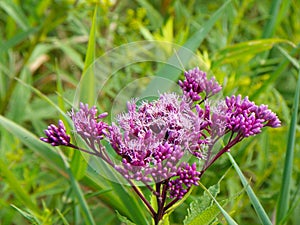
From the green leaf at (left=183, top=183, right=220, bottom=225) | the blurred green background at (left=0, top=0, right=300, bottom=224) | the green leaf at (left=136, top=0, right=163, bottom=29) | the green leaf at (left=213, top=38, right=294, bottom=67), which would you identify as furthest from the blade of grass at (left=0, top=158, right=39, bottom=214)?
the green leaf at (left=136, top=0, right=163, bottom=29)

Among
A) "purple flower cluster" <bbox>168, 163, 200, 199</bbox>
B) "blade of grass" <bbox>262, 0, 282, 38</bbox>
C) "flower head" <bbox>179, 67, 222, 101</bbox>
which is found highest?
"blade of grass" <bbox>262, 0, 282, 38</bbox>

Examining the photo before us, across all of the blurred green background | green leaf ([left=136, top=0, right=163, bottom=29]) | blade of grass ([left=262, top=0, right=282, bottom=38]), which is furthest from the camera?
green leaf ([left=136, top=0, right=163, bottom=29])

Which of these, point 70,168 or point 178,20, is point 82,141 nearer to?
point 70,168

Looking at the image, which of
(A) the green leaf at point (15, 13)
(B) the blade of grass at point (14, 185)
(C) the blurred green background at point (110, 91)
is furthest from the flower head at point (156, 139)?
(A) the green leaf at point (15, 13)

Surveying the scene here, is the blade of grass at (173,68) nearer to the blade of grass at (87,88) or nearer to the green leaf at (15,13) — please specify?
the blade of grass at (87,88)

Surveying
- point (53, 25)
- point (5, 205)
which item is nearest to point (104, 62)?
point (53, 25)

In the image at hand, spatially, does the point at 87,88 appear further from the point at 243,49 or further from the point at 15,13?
the point at 15,13

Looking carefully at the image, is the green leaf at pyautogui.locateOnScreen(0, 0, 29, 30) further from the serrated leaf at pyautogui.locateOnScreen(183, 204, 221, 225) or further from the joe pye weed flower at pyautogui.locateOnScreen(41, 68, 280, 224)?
the serrated leaf at pyautogui.locateOnScreen(183, 204, 221, 225)
